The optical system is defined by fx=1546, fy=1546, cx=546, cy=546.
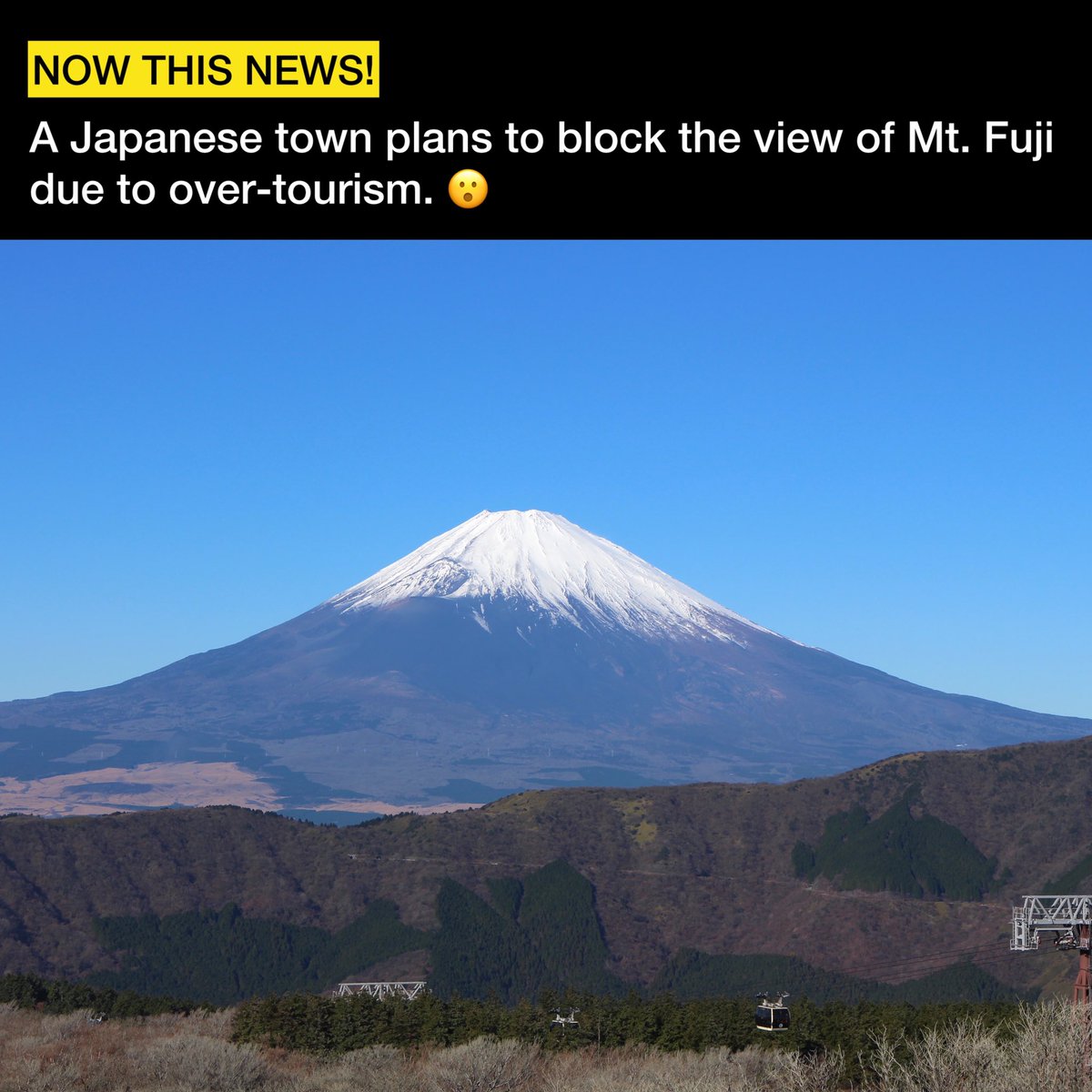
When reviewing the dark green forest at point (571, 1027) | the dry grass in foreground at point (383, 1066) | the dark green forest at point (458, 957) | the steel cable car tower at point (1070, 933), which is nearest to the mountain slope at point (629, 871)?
the dark green forest at point (458, 957)

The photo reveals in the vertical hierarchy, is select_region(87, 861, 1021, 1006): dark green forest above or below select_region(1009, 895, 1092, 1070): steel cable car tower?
below

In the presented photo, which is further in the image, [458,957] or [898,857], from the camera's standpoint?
[898,857]

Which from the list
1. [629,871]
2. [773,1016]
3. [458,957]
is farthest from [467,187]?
[629,871]

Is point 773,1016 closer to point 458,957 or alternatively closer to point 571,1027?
point 571,1027

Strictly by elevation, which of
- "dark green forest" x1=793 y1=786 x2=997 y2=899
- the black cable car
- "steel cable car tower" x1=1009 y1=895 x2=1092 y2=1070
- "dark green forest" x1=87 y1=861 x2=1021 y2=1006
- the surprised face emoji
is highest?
the surprised face emoji

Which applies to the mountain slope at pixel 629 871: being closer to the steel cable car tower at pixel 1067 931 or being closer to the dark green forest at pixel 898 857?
the dark green forest at pixel 898 857

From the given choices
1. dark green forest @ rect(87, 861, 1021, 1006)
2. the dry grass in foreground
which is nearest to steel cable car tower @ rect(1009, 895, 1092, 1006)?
the dry grass in foreground

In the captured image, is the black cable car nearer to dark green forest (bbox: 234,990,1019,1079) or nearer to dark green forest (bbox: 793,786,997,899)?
dark green forest (bbox: 234,990,1019,1079)

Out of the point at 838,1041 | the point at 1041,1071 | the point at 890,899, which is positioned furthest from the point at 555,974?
the point at 1041,1071

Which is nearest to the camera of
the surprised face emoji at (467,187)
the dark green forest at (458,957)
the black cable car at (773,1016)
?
the surprised face emoji at (467,187)

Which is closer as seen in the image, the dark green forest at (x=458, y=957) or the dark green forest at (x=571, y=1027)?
the dark green forest at (x=571, y=1027)

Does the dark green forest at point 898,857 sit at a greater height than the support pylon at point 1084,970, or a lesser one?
lesser

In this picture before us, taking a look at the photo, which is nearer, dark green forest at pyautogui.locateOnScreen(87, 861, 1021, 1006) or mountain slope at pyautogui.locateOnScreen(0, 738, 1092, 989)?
dark green forest at pyautogui.locateOnScreen(87, 861, 1021, 1006)
